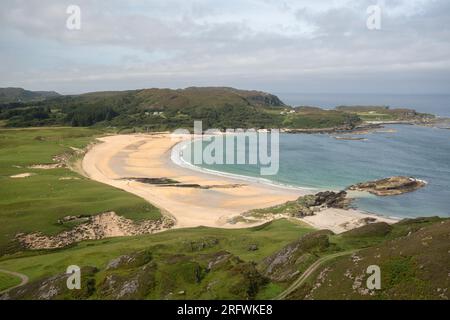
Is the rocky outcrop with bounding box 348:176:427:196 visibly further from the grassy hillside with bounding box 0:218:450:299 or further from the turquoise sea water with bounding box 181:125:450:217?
the grassy hillside with bounding box 0:218:450:299

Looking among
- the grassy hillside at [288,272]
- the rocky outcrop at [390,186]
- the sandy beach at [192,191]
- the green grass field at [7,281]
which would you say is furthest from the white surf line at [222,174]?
the green grass field at [7,281]

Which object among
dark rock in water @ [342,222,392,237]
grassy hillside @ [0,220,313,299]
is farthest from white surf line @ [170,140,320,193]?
dark rock in water @ [342,222,392,237]

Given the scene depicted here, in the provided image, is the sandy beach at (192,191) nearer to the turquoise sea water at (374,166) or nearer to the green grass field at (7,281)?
the turquoise sea water at (374,166)

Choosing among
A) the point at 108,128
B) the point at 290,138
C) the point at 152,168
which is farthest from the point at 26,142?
the point at 290,138

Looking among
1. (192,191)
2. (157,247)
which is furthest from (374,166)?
(157,247)

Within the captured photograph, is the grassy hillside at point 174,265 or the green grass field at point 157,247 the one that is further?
the green grass field at point 157,247
